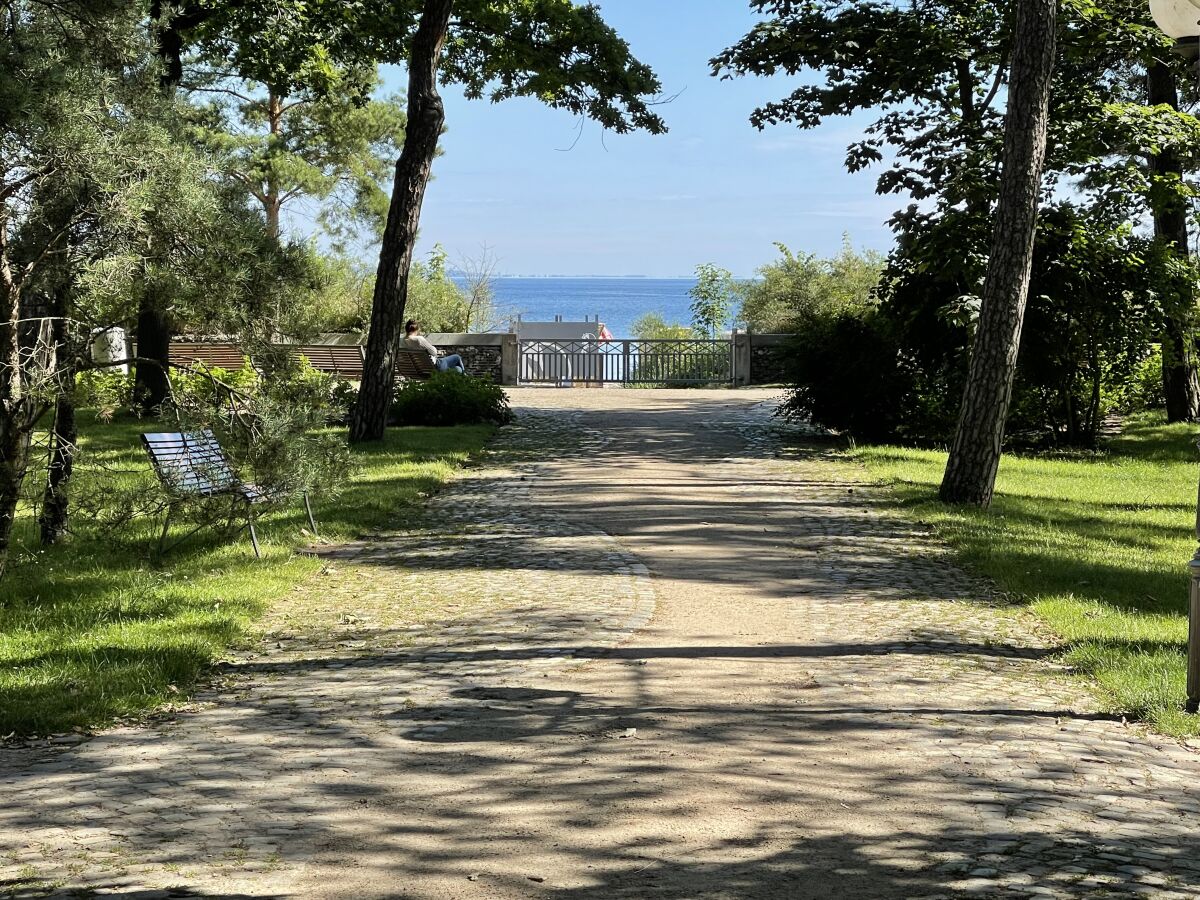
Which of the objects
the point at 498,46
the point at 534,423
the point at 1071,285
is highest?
the point at 498,46

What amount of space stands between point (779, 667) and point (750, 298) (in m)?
41.6

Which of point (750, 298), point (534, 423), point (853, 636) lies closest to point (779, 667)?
point (853, 636)

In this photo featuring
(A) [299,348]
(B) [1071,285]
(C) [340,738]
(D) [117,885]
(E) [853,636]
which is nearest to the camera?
(D) [117,885]

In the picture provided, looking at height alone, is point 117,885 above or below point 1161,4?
below

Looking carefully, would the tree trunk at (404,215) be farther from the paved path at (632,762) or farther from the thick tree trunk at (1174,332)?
the thick tree trunk at (1174,332)

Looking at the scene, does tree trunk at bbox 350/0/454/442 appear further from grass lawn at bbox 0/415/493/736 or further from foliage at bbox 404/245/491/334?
foliage at bbox 404/245/491/334

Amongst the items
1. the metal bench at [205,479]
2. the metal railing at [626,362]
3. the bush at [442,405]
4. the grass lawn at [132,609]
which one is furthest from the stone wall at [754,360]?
the metal bench at [205,479]

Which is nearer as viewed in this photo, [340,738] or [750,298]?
[340,738]

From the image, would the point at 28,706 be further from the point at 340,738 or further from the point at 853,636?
the point at 853,636

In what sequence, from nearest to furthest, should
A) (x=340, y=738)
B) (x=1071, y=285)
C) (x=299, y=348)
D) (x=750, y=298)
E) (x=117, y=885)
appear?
(x=117, y=885) < (x=340, y=738) < (x=299, y=348) < (x=1071, y=285) < (x=750, y=298)

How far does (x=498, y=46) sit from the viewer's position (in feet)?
70.4

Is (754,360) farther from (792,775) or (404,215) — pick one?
(792,775)

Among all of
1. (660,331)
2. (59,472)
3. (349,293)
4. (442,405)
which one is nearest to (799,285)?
(660,331)

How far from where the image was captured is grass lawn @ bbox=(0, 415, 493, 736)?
6191mm
